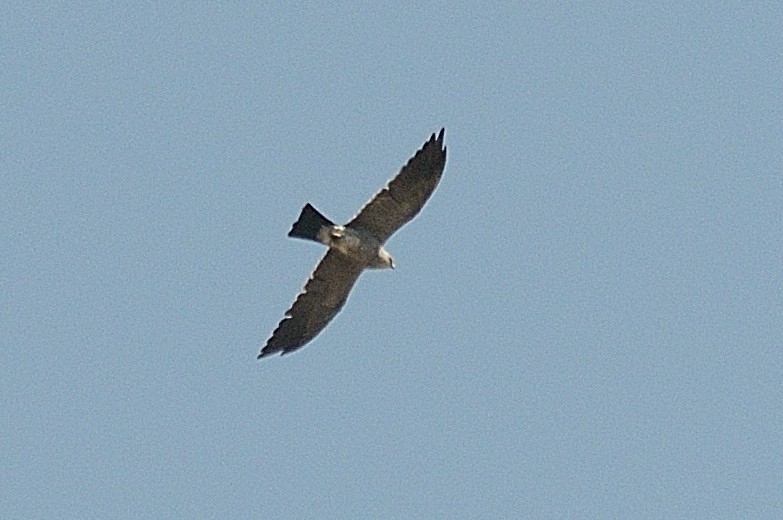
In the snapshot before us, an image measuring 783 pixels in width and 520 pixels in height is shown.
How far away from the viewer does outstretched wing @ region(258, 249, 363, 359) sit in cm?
2391

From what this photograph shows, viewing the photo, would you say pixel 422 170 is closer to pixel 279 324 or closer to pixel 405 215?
pixel 405 215

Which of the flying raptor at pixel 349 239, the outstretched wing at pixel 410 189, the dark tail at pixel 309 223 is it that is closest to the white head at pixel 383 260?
the flying raptor at pixel 349 239

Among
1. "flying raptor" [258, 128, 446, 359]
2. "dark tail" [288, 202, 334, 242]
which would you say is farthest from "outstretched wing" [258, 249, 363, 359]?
"dark tail" [288, 202, 334, 242]

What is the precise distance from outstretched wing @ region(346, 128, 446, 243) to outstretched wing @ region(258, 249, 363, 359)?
0.80 m

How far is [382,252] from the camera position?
77.6ft

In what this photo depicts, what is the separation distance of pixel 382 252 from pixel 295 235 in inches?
43.9

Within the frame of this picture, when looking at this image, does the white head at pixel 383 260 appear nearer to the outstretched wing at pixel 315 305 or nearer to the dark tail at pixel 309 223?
the outstretched wing at pixel 315 305

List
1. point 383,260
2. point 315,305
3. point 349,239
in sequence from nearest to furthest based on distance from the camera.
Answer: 1. point 349,239
2. point 383,260
3. point 315,305

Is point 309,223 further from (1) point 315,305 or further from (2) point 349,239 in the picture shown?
(1) point 315,305

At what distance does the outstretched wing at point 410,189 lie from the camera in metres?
23.0

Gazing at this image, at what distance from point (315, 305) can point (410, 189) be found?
6.87ft

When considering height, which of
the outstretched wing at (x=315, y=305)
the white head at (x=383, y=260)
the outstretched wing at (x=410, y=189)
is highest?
the outstretched wing at (x=410, y=189)

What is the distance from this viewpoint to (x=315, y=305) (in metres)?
24.1

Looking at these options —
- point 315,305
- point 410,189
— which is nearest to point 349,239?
point 410,189
